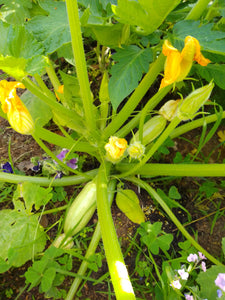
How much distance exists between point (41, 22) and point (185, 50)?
0.47 metres

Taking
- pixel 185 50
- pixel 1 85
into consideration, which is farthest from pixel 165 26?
pixel 1 85

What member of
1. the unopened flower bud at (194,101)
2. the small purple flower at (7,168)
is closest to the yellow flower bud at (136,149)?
the unopened flower bud at (194,101)

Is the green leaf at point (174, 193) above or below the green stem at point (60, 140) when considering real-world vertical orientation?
below

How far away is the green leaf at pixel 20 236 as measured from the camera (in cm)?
130

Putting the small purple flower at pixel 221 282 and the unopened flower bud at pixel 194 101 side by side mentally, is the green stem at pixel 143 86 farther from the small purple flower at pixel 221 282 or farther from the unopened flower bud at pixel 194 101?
the small purple flower at pixel 221 282

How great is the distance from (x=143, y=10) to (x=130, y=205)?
794 mm

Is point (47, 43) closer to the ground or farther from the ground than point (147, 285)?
farther from the ground

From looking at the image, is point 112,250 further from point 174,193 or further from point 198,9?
point 198,9

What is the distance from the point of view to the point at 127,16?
96 centimetres

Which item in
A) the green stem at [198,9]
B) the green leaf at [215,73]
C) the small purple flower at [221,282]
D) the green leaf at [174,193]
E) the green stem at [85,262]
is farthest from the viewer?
the green leaf at [174,193]

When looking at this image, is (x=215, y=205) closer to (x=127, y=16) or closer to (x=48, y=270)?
(x=48, y=270)

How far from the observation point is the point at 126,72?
3.49ft

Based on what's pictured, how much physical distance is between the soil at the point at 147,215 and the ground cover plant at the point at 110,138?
22mm

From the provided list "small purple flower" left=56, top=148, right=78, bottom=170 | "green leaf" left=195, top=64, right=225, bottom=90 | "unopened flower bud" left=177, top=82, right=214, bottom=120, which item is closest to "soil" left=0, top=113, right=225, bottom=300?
"small purple flower" left=56, top=148, right=78, bottom=170
